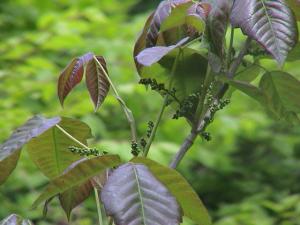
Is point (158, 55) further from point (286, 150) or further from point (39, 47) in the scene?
point (286, 150)

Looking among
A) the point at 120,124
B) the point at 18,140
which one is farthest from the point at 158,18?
the point at 120,124

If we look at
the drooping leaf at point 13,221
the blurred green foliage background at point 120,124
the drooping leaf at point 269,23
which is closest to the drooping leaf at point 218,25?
the drooping leaf at point 269,23

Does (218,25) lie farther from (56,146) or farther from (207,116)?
(56,146)

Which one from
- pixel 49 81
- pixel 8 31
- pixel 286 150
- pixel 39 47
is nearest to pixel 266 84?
pixel 49 81

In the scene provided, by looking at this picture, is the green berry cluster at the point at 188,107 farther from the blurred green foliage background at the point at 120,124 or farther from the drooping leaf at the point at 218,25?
the blurred green foliage background at the point at 120,124

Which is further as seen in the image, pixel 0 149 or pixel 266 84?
pixel 266 84
